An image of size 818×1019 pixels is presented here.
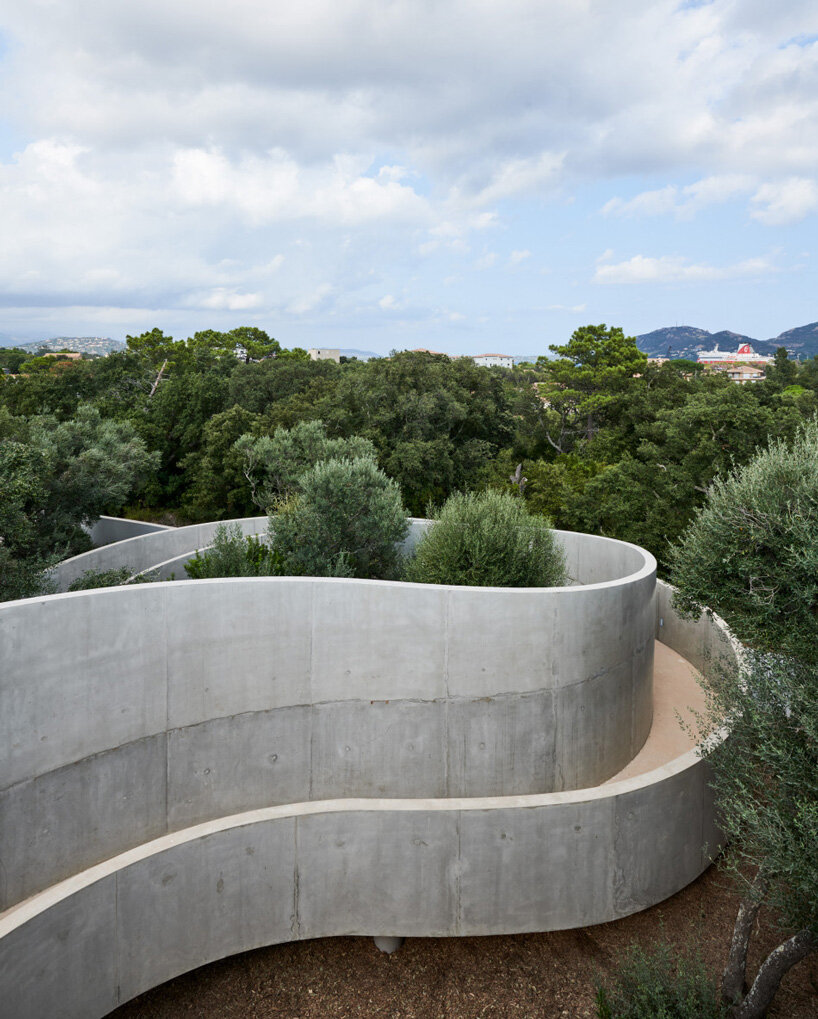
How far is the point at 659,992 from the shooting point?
5574 millimetres

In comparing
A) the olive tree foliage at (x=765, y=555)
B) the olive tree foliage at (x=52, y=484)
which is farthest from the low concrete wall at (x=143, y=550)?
the olive tree foliage at (x=765, y=555)

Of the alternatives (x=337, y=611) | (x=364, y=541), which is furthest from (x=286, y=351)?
(x=337, y=611)

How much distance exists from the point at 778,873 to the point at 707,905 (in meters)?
3.01

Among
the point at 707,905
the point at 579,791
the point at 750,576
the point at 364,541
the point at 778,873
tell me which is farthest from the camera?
the point at 364,541

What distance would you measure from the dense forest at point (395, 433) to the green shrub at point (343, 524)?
4169 mm

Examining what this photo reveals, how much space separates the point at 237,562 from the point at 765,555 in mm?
8094

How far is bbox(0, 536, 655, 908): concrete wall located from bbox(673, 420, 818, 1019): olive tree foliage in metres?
1.56

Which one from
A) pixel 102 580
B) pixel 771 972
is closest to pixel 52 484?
pixel 102 580

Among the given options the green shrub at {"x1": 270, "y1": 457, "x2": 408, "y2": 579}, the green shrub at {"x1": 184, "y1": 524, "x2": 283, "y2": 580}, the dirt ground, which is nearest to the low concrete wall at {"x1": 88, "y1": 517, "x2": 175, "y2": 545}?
the green shrub at {"x1": 184, "y1": 524, "x2": 283, "y2": 580}

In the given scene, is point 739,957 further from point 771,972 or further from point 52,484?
point 52,484

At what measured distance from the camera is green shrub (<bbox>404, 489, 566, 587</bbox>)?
9547mm

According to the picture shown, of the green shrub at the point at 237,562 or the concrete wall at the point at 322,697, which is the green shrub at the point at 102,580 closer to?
the green shrub at the point at 237,562

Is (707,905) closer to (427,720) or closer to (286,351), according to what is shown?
(427,720)

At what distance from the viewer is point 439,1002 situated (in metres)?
6.38
